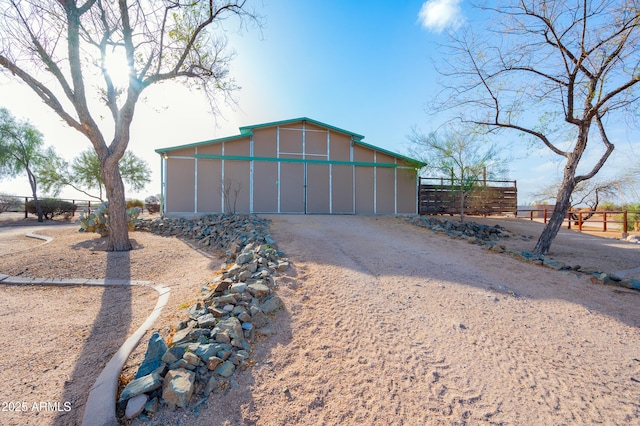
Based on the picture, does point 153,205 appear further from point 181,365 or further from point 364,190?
point 181,365

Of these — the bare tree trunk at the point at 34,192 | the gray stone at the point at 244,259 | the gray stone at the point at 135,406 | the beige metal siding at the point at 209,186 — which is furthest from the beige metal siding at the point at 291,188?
the bare tree trunk at the point at 34,192

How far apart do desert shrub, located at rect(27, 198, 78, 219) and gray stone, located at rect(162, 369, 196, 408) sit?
19.8 metres

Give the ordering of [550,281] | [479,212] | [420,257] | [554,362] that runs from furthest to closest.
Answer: [479,212] < [420,257] < [550,281] < [554,362]

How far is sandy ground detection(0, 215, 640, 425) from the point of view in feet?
5.79

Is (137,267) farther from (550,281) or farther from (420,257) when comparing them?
(550,281)

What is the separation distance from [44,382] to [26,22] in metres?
7.72

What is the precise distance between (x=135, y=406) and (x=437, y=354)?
2.31 m

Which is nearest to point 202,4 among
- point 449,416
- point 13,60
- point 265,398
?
Result: point 13,60

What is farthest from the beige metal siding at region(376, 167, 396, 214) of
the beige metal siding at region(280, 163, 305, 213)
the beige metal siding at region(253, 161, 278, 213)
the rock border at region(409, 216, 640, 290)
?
the beige metal siding at region(253, 161, 278, 213)

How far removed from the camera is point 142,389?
69.1 inches

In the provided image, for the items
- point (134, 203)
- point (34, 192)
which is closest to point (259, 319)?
point (34, 192)

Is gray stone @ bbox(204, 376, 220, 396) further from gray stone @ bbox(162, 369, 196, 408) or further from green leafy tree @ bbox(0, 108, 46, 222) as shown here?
green leafy tree @ bbox(0, 108, 46, 222)

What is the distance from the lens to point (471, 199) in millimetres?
14383

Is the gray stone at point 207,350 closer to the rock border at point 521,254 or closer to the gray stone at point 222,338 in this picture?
the gray stone at point 222,338
